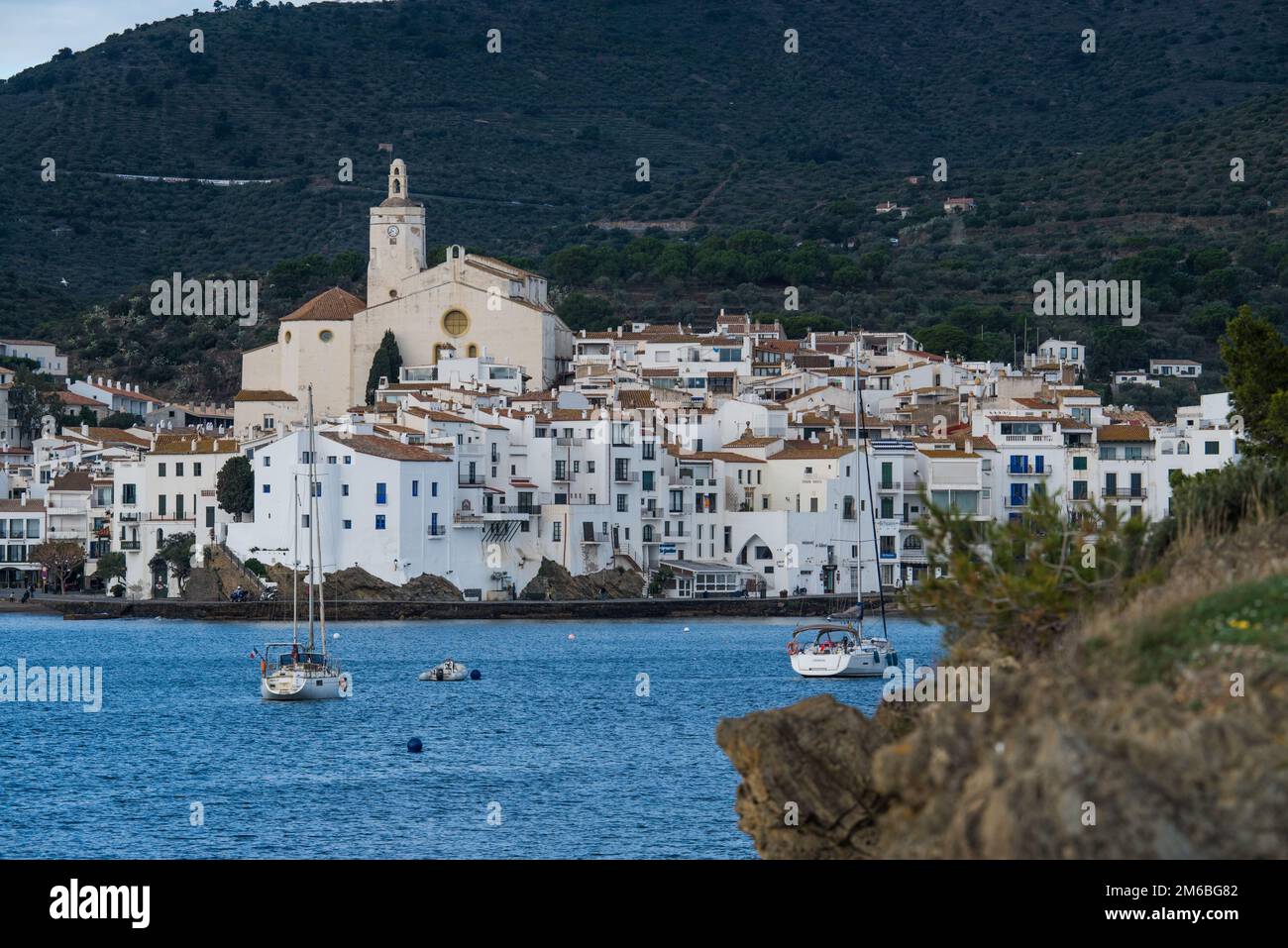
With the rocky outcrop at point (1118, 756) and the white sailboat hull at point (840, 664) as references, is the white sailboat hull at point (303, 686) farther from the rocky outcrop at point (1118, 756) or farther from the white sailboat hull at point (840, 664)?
the rocky outcrop at point (1118, 756)

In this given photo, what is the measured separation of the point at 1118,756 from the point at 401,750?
91.3 ft

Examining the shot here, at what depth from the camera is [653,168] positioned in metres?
172

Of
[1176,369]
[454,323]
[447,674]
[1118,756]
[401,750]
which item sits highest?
[454,323]

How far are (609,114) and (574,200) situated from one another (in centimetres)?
2210

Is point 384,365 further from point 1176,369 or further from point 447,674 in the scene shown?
point 447,674

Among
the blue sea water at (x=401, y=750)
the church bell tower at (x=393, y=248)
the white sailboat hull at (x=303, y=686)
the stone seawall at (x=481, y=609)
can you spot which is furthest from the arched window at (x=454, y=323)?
the white sailboat hull at (x=303, y=686)

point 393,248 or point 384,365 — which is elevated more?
point 393,248

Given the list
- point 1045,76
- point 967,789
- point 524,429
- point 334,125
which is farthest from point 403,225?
point 1045,76

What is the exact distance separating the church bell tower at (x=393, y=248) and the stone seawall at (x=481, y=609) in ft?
92.3

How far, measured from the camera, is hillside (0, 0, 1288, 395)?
119312 millimetres

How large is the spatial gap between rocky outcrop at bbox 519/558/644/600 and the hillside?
36.8 meters

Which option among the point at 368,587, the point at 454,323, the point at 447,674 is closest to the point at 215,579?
the point at 368,587

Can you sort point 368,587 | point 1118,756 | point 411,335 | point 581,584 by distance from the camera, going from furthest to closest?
point 411,335 < point 581,584 < point 368,587 < point 1118,756

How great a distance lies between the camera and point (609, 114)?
7219 inches
